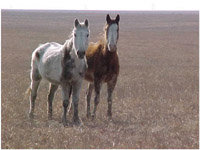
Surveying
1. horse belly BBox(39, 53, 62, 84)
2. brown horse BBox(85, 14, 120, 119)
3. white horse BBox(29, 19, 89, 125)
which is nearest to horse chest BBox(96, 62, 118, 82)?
brown horse BBox(85, 14, 120, 119)

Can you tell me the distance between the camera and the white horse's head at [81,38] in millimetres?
8602

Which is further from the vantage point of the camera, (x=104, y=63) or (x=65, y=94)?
(x=104, y=63)

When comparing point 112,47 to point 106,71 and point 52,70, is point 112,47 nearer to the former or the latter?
point 106,71

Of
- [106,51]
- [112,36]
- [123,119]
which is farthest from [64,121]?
[112,36]

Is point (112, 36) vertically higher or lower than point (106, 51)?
higher

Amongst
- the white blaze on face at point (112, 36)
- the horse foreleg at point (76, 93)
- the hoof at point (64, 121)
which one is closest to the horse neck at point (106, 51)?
the white blaze on face at point (112, 36)

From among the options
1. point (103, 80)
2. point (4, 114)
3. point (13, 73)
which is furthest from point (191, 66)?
point (4, 114)

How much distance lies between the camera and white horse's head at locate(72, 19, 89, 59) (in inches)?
339

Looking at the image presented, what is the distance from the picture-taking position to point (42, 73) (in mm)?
10109

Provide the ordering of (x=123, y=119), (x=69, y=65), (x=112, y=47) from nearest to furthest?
(x=69, y=65), (x=112, y=47), (x=123, y=119)

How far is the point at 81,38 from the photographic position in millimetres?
8727

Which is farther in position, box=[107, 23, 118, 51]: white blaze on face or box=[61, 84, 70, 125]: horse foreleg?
box=[107, 23, 118, 51]: white blaze on face

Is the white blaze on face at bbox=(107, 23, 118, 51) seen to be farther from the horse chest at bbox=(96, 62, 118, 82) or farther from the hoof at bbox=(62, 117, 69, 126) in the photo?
the hoof at bbox=(62, 117, 69, 126)

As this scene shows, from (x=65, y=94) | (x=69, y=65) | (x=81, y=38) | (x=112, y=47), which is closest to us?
(x=81, y=38)
